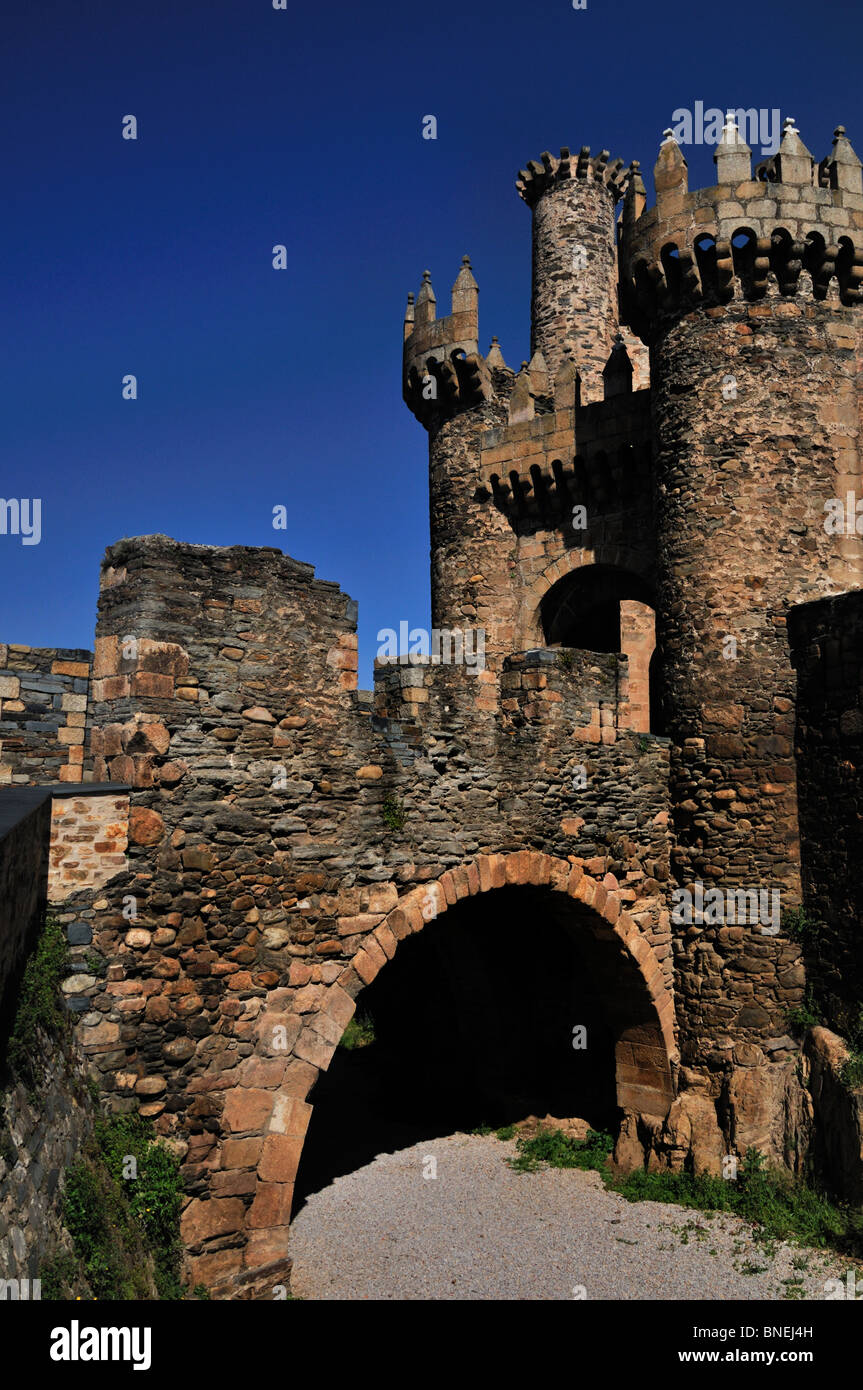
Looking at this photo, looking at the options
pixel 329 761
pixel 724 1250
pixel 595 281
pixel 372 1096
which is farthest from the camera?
pixel 595 281

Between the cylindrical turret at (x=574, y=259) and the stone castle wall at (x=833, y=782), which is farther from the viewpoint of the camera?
the cylindrical turret at (x=574, y=259)

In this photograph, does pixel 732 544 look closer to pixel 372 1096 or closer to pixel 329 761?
pixel 329 761

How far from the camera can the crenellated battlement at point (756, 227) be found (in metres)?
10.8

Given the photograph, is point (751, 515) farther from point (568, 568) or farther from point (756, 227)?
point (568, 568)

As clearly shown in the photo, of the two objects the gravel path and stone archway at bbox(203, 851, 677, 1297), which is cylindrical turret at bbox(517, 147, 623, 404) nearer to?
stone archway at bbox(203, 851, 677, 1297)

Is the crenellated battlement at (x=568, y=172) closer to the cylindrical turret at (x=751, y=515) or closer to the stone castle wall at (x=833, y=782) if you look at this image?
the cylindrical turret at (x=751, y=515)

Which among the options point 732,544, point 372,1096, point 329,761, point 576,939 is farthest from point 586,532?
point 372,1096

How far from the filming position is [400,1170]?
11336 mm

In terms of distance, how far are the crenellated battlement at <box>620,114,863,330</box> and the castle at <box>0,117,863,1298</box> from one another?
0.04 meters

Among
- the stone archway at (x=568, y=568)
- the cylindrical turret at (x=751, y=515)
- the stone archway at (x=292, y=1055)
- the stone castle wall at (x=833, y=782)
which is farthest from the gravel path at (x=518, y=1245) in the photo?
the stone archway at (x=568, y=568)

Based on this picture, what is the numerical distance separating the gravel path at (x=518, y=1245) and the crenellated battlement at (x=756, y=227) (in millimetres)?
9906

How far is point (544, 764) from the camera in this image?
9.74 m

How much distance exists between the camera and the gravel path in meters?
Answer: 8.45
